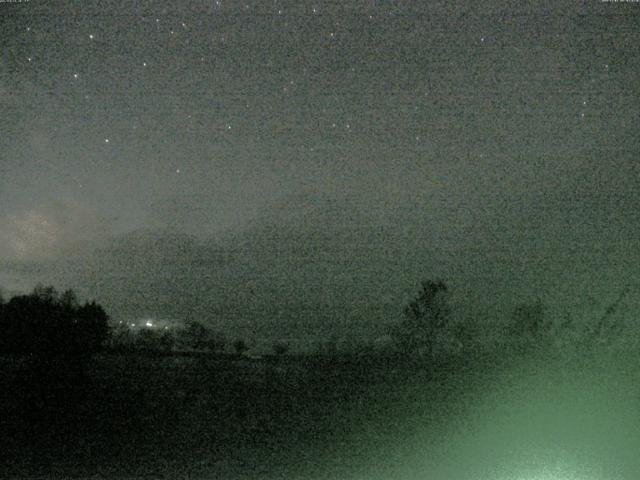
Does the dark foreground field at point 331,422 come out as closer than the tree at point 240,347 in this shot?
Yes

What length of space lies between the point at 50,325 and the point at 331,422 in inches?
405

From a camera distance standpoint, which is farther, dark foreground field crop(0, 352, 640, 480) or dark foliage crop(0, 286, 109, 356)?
dark foliage crop(0, 286, 109, 356)

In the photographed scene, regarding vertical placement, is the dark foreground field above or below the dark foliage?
below

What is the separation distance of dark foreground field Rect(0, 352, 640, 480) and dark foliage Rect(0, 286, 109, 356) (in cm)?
85

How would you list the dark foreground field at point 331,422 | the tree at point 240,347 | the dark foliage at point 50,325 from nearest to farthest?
the dark foreground field at point 331,422 < the dark foliage at point 50,325 < the tree at point 240,347

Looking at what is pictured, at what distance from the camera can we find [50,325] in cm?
2325

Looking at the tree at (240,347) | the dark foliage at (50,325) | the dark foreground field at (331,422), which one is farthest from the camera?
the tree at (240,347)

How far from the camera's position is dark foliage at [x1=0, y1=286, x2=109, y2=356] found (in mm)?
22469

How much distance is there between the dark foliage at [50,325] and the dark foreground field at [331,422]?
85cm

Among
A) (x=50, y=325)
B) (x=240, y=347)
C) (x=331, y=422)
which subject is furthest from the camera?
(x=240, y=347)

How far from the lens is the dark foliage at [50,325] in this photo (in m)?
22.5

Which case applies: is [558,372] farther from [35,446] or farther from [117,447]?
[35,446]

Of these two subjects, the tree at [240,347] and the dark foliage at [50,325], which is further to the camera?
the tree at [240,347]

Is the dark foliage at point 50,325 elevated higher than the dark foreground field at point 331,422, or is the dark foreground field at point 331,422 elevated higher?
the dark foliage at point 50,325
